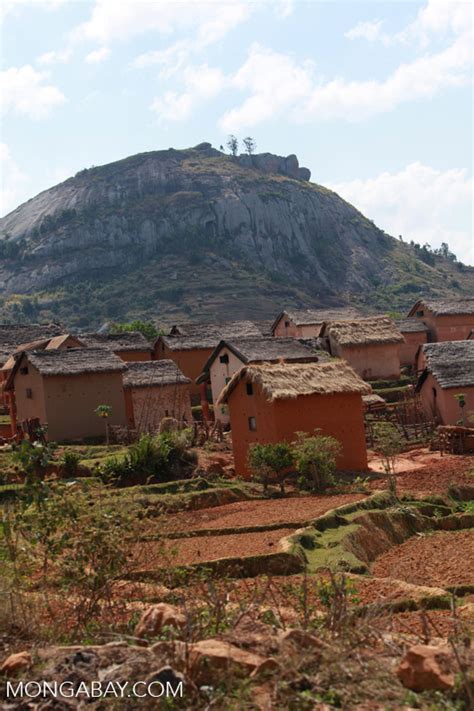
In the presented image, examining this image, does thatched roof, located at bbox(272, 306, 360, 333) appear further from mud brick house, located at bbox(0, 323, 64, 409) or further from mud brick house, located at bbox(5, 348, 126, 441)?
mud brick house, located at bbox(5, 348, 126, 441)

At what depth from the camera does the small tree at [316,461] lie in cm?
2167

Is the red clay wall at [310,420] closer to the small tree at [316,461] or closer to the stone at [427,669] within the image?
the small tree at [316,461]

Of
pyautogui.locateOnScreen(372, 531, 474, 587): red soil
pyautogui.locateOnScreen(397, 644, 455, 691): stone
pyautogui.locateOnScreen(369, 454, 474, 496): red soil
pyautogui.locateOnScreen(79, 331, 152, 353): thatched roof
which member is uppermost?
pyautogui.locateOnScreen(79, 331, 152, 353): thatched roof

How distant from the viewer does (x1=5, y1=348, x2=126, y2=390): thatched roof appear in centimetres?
3272

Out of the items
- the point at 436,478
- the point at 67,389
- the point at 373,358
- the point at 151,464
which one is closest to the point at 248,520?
the point at 151,464

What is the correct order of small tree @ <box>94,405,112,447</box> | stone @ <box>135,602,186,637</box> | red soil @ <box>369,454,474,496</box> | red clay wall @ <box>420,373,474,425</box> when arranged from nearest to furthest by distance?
stone @ <box>135,602,186,637</box>, red soil @ <box>369,454,474,496</box>, small tree @ <box>94,405,112,447</box>, red clay wall @ <box>420,373,474,425</box>

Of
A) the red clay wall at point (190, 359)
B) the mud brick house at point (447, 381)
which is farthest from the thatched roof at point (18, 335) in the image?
the mud brick house at point (447, 381)

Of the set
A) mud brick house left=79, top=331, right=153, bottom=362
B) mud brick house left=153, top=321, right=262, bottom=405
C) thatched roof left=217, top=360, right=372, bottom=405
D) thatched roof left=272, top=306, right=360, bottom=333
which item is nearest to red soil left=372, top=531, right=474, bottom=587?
thatched roof left=217, top=360, right=372, bottom=405

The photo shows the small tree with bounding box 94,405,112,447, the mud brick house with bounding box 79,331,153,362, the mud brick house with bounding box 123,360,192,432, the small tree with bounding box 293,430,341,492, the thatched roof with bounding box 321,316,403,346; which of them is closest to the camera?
the small tree with bounding box 293,430,341,492

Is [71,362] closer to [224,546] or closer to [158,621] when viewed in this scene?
[224,546]

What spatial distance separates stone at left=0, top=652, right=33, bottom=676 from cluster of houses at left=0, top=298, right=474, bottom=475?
17248 mm

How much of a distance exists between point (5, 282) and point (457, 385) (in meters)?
93.9

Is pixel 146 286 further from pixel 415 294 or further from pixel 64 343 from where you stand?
pixel 64 343

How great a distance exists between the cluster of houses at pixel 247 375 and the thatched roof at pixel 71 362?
0.15 ft
